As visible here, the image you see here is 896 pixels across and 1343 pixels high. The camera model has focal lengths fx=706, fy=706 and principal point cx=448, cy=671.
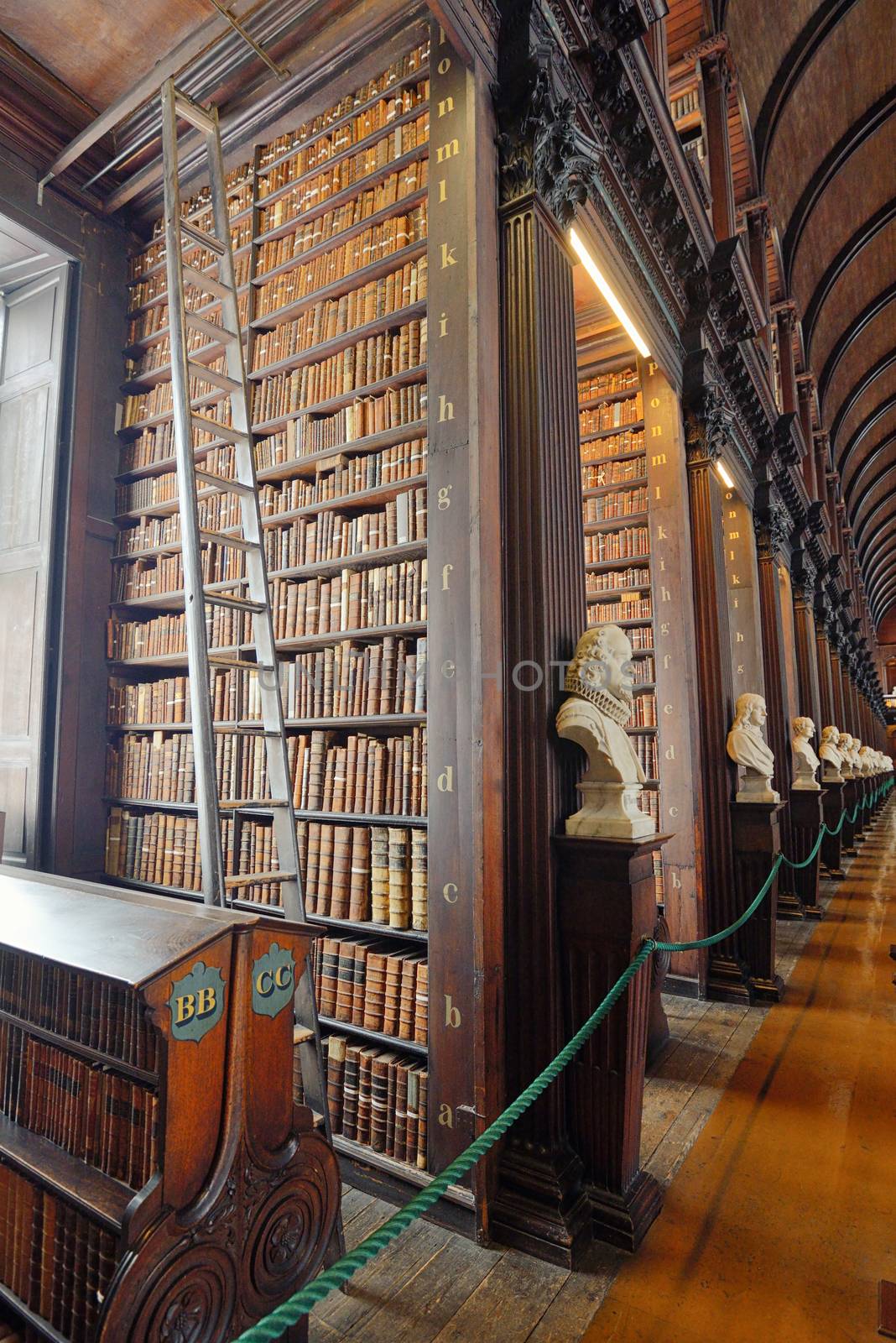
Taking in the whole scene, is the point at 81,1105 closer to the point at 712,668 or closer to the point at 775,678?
the point at 712,668

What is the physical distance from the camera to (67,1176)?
4.44ft

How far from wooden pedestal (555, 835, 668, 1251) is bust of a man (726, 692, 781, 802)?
209cm

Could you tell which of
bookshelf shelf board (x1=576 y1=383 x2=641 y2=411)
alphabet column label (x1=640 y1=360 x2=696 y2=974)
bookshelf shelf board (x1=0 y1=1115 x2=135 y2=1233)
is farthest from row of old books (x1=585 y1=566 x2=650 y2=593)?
bookshelf shelf board (x1=0 y1=1115 x2=135 y2=1233)

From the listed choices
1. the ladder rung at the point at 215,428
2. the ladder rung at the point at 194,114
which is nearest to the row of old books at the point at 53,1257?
the ladder rung at the point at 215,428

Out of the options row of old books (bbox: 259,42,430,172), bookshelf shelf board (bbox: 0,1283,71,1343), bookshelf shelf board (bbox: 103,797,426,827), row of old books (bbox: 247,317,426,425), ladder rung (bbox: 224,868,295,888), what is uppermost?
row of old books (bbox: 259,42,430,172)

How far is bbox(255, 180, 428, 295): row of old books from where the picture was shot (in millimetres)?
2512

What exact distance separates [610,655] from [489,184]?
153cm

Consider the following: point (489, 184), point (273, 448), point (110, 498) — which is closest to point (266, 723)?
point (273, 448)

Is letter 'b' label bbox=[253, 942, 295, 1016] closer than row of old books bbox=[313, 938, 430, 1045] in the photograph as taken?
Yes

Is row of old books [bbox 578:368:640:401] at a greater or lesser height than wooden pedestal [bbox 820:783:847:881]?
greater

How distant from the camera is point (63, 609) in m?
3.35

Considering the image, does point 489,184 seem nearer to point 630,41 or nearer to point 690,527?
point 630,41

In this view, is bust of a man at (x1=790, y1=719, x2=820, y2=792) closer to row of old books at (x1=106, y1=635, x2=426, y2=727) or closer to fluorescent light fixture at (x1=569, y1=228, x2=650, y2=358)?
fluorescent light fixture at (x1=569, y1=228, x2=650, y2=358)

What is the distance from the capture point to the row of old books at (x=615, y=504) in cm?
424
